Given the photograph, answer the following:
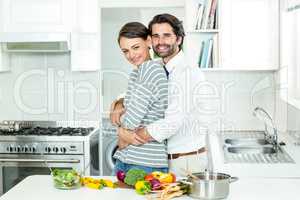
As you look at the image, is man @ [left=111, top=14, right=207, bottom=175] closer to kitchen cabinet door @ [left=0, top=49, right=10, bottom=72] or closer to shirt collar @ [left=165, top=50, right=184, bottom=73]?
shirt collar @ [left=165, top=50, right=184, bottom=73]

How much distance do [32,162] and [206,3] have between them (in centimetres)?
186

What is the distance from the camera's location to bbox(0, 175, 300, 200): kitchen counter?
217 centimetres

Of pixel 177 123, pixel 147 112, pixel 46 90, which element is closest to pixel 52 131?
pixel 46 90

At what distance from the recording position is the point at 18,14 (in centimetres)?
412

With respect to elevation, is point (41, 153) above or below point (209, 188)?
below

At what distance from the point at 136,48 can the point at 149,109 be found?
0.74 m

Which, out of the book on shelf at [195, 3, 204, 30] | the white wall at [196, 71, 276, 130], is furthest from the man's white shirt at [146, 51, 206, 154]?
the white wall at [196, 71, 276, 130]

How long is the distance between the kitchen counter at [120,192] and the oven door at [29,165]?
54.2 inches

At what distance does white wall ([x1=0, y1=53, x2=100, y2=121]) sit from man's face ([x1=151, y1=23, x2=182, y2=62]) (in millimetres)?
784

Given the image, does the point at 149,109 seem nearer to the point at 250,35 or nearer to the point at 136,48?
the point at 136,48

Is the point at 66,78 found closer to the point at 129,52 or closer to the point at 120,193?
the point at 129,52

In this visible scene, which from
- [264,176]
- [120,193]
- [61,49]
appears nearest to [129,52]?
[61,49]

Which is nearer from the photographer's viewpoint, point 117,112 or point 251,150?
point 251,150

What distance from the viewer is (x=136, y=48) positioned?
13.3 ft
